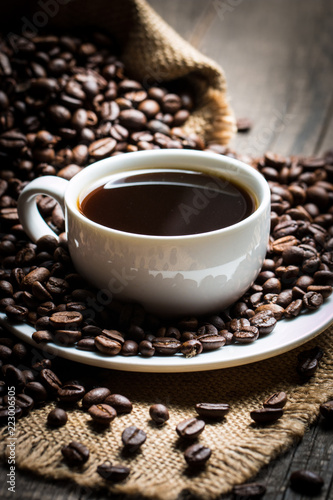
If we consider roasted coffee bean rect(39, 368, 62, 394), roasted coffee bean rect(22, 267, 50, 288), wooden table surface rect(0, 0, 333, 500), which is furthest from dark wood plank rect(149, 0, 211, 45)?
roasted coffee bean rect(39, 368, 62, 394)

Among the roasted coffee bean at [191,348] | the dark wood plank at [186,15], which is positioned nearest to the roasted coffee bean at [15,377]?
the roasted coffee bean at [191,348]

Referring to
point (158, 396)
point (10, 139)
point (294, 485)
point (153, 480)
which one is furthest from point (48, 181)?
point (294, 485)

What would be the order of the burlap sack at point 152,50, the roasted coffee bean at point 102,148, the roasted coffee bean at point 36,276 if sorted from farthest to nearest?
the burlap sack at point 152,50, the roasted coffee bean at point 102,148, the roasted coffee bean at point 36,276

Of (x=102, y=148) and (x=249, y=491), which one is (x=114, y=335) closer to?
(x=249, y=491)

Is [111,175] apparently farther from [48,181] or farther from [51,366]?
[51,366]

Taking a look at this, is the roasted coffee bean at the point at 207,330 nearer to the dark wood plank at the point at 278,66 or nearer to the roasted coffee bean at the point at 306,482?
the roasted coffee bean at the point at 306,482

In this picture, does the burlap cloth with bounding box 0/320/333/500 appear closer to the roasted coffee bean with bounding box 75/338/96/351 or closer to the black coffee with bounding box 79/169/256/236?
the roasted coffee bean with bounding box 75/338/96/351

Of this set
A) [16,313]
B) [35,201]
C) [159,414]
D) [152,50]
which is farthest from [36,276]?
[152,50]
